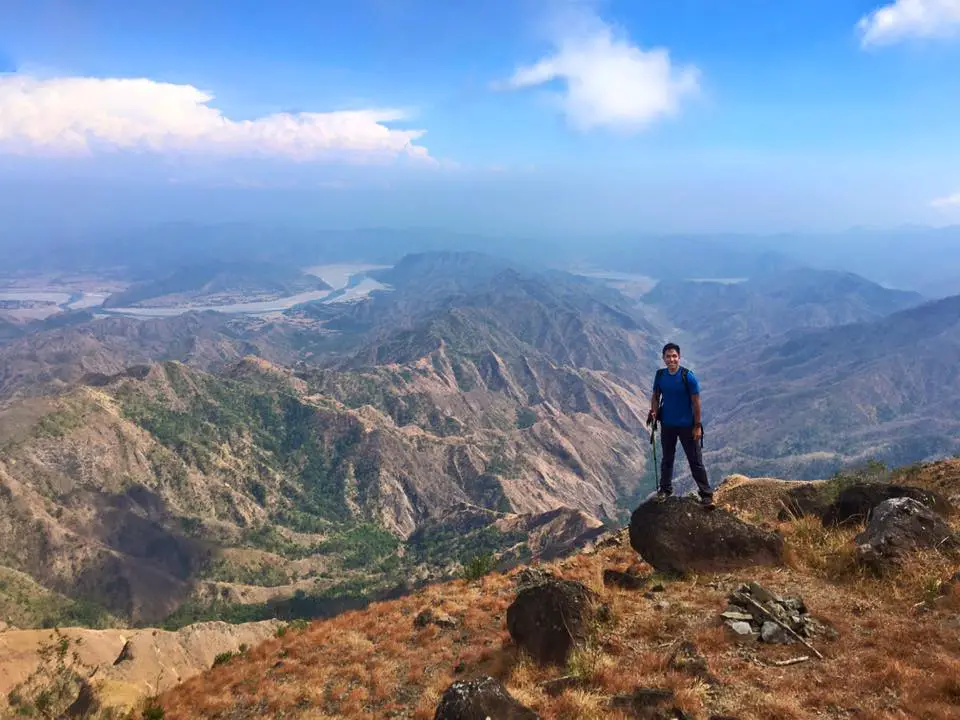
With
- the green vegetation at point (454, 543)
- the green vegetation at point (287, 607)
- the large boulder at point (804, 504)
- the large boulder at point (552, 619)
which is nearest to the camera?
the large boulder at point (552, 619)

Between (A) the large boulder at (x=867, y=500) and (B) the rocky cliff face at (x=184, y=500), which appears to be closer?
(A) the large boulder at (x=867, y=500)

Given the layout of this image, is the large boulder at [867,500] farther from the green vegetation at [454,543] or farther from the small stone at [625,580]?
the green vegetation at [454,543]

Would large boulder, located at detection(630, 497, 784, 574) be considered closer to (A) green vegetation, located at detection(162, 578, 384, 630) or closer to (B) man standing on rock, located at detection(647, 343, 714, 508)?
(B) man standing on rock, located at detection(647, 343, 714, 508)

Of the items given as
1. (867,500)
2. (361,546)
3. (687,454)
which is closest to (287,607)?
(361,546)

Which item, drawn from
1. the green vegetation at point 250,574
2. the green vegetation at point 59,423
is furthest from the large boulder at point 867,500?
the green vegetation at point 59,423

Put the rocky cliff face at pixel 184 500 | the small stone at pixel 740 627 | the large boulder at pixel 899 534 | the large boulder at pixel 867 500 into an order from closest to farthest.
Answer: the small stone at pixel 740 627
the large boulder at pixel 899 534
the large boulder at pixel 867 500
the rocky cliff face at pixel 184 500

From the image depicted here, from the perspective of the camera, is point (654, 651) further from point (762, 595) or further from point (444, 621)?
point (444, 621)

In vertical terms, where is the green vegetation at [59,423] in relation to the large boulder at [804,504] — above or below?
below

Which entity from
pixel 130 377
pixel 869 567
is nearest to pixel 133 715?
pixel 869 567
